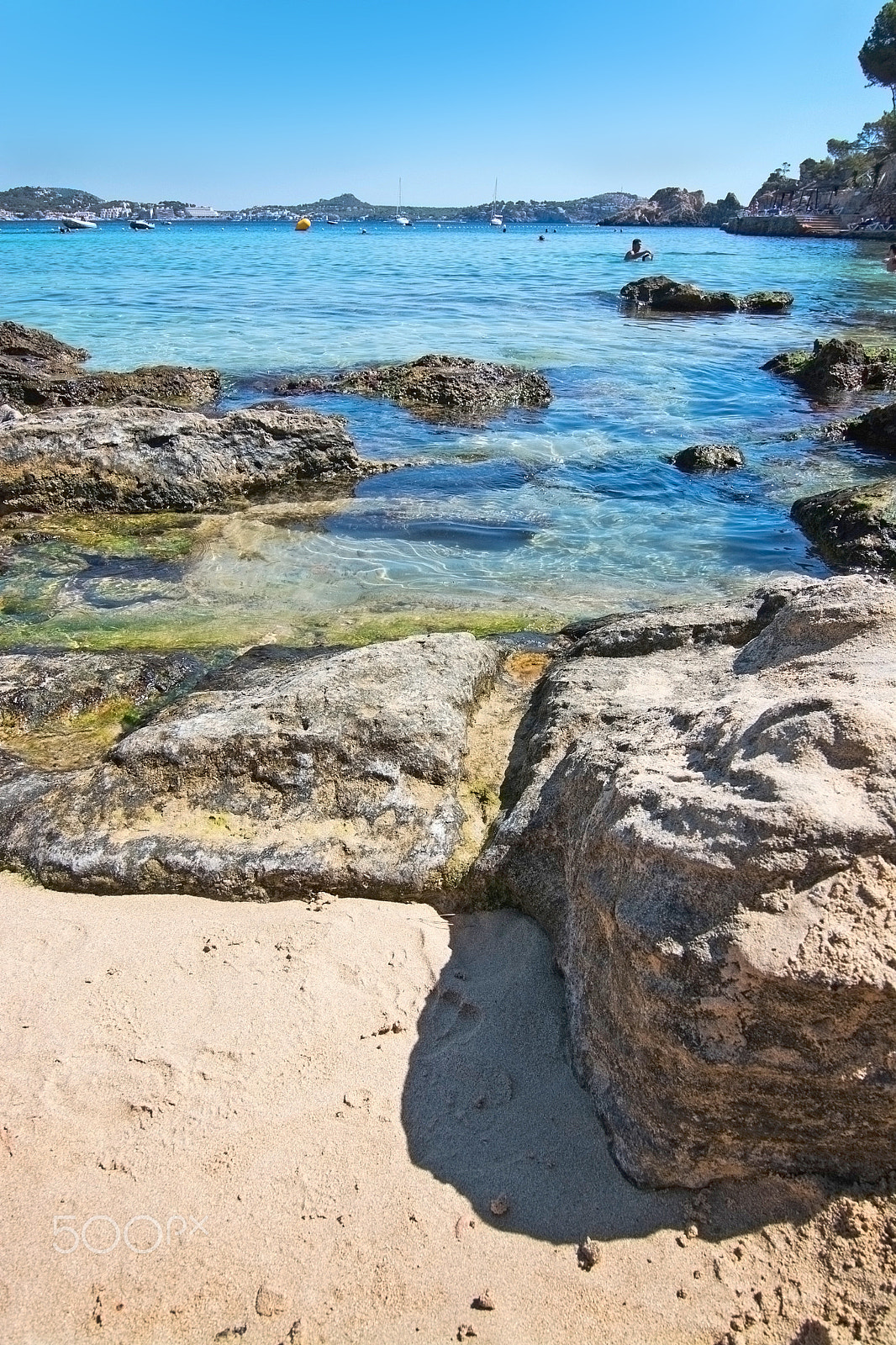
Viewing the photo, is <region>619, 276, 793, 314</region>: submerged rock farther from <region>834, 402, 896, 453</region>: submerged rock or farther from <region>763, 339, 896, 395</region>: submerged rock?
<region>834, 402, 896, 453</region>: submerged rock

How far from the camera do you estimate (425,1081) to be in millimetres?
2576

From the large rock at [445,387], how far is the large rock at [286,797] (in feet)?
31.4

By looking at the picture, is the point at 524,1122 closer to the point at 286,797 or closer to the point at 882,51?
the point at 286,797

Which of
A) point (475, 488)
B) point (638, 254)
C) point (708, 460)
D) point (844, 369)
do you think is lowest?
point (475, 488)

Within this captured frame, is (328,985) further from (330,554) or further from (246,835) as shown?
(330,554)

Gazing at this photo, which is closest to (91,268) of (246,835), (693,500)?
(693,500)

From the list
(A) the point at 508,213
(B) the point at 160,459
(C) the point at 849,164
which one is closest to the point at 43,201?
(A) the point at 508,213

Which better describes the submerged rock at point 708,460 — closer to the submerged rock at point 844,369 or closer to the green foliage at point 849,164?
the submerged rock at point 844,369

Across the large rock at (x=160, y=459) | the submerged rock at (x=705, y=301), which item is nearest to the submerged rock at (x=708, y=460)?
the large rock at (x=160, y=459)

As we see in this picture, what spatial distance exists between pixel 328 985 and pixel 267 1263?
0.88 metres
